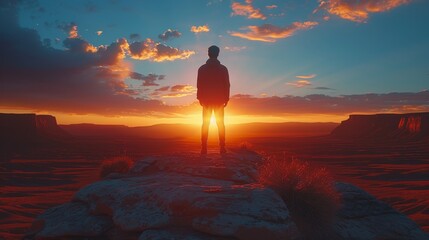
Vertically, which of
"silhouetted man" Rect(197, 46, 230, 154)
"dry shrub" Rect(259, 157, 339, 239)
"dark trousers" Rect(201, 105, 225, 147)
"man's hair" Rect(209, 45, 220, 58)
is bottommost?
"dry shrub" Rect(259, 157, 339, 239)

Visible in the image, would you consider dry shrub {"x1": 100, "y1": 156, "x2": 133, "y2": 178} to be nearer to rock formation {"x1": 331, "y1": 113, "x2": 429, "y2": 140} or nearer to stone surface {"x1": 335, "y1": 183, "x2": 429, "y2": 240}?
stone surface {"x1": 335, "y1": 183, "x2": 429, "y2": 240}

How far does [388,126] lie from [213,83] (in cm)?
9507

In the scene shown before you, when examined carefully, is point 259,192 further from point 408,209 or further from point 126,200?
point 408,209

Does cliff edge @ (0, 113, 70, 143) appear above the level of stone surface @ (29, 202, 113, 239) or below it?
above

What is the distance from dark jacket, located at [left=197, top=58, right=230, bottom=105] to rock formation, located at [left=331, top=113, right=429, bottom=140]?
7722 centimetres

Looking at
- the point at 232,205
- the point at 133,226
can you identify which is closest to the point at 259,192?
the point at 232,205

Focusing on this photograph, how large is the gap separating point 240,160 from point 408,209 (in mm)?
8032

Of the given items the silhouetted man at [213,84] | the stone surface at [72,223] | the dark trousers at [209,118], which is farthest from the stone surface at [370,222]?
the stone surface at [72,223]

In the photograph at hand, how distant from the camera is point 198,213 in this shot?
5008mm

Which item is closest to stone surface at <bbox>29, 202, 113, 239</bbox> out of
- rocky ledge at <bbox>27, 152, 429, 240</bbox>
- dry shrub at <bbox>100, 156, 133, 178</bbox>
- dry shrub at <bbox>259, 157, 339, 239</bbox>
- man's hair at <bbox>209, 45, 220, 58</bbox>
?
rocky ledge at <bbox>27, 152, 429, 240</bbox>

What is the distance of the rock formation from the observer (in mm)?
76375

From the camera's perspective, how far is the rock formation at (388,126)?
76.4 metres

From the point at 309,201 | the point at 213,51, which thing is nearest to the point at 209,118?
the point at 213,51

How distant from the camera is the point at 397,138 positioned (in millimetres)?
78562
